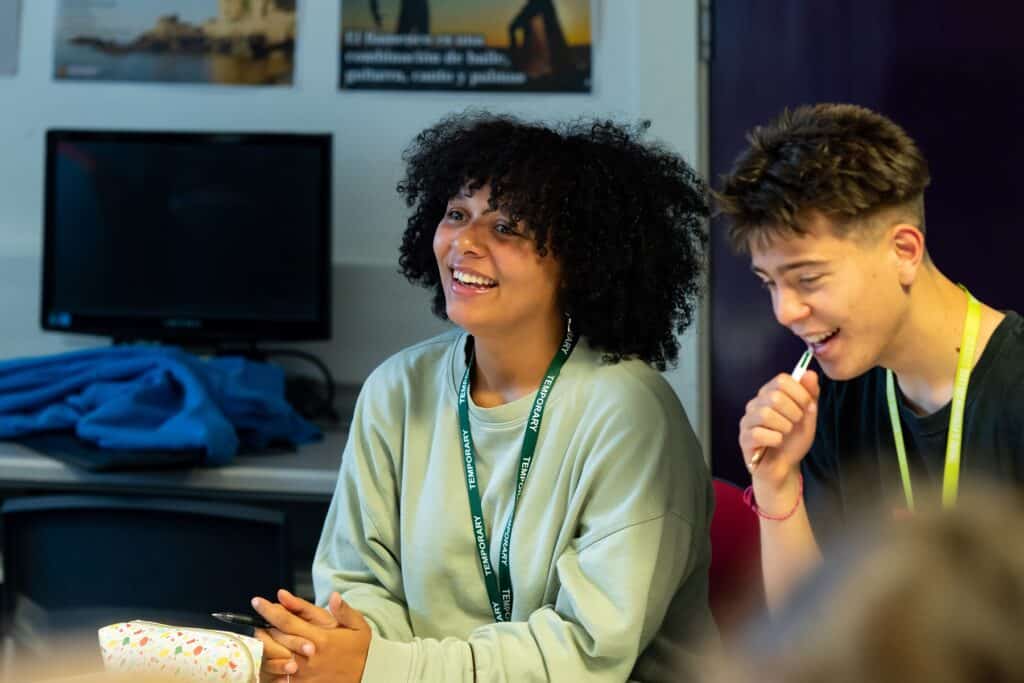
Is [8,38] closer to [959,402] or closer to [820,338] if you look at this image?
[820,338]

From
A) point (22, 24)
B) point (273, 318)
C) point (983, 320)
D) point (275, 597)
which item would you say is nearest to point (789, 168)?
point (983, 320)

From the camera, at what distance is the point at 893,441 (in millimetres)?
1393

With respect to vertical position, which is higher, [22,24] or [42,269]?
[22,24]

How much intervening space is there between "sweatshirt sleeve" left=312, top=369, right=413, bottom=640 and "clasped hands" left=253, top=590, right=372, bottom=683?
0.16 meters

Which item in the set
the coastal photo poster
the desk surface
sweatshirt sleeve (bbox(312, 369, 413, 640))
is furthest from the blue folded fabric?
the coastal photo poster

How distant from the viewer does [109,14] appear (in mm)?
2770

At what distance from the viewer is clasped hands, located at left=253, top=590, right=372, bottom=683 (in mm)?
1367

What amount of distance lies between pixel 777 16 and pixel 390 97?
885mm

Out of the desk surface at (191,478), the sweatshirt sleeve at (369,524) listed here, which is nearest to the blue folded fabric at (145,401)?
the desk surface at (191,478)

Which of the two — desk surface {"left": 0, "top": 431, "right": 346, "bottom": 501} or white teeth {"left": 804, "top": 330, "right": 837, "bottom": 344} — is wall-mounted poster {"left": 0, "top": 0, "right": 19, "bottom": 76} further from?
white teeth {"left": 804, "top": 330, "right": 837, "bottom": 344}

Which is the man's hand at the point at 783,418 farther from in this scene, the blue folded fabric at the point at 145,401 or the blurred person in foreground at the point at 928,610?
the blue folded fabric at the point at 145,401

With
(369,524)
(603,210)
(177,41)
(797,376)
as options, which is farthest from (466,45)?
(797,376)

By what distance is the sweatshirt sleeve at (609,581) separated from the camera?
141 centimetres

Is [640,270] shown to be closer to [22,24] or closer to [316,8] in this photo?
[316,8]
